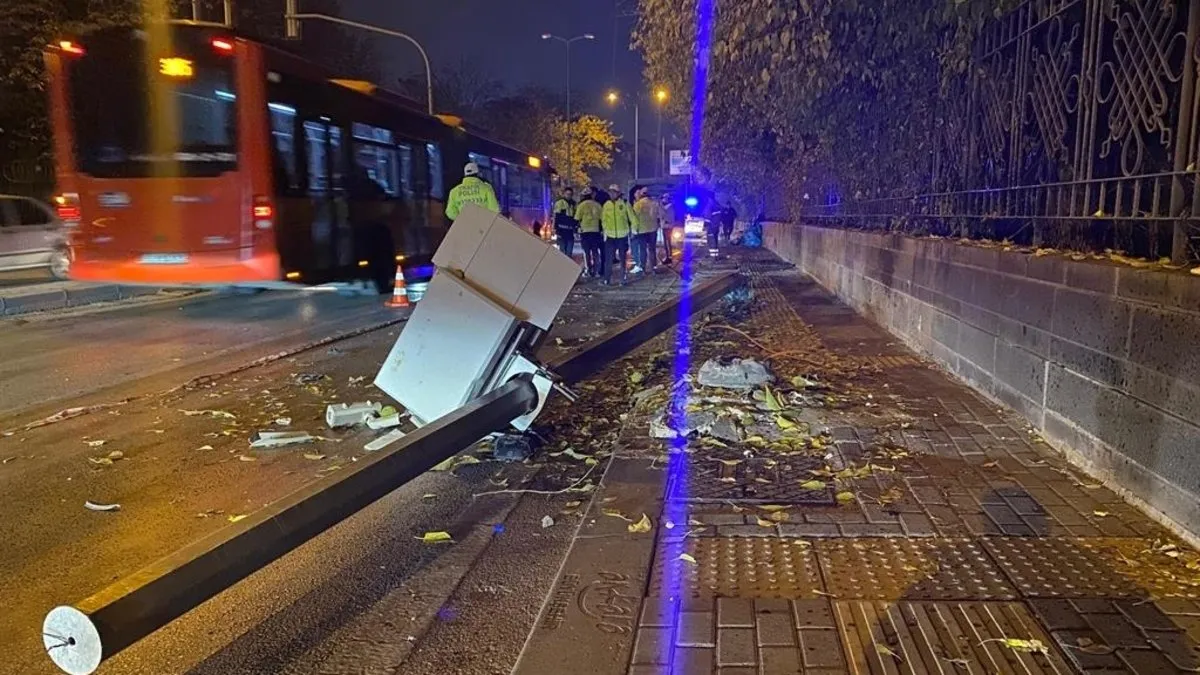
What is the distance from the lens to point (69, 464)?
5.50m

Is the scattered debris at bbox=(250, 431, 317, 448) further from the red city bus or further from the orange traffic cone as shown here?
the orange traffic cone

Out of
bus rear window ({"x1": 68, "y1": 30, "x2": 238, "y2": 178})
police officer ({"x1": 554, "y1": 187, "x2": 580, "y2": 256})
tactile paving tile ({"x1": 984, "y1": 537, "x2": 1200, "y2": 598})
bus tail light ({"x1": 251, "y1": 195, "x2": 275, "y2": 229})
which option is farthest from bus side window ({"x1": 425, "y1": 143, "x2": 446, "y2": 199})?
tactile paving tile ({"x1": 984, "y1": 537, "x2": 1200, "y2": 598})

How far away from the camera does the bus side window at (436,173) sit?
54.9 feet

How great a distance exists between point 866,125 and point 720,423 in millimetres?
6084

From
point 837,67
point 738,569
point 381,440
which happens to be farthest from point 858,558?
point 837,67

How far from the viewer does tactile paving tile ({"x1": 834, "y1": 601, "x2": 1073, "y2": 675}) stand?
2.81 metres

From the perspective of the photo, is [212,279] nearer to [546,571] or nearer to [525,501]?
[525,501]

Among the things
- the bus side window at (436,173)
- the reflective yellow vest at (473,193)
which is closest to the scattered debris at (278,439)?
the reflective yellow vest at (473,193)

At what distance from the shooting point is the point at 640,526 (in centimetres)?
411

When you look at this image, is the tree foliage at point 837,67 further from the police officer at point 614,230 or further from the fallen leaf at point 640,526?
the police officer at point 614,230

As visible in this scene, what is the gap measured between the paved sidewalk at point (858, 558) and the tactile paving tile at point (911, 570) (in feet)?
0.03

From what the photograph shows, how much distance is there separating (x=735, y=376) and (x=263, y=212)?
23.7 ft

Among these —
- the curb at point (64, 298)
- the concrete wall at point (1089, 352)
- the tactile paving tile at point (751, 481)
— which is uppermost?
the concrete wall at point (1089, 352)

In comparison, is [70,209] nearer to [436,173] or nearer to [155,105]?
[155,105]
